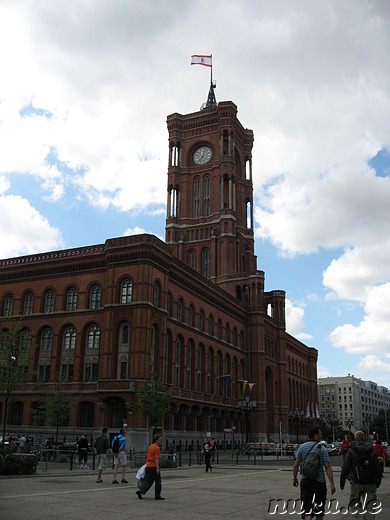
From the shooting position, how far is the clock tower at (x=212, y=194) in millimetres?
80000

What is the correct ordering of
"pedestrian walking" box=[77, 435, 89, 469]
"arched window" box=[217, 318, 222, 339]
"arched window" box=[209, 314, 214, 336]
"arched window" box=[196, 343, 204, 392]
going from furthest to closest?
1. "arched window" box=[217, 318, 222, 339]
2. "arched window" box=[209, 314, 214, 336]
3. "arched window" box=[196, 343, 204, 392]
4. "pedestrian walking" box=[77, 435, 89, 469]

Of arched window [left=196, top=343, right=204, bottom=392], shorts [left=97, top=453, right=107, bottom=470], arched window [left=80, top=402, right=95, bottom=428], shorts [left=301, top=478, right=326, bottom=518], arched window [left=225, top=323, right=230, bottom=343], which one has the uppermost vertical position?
arched window [left=225, top=323, right=230, bottom=343]

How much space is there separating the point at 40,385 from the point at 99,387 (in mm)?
7212

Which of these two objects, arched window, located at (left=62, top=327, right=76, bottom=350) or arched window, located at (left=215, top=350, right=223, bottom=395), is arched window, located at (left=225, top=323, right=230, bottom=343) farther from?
arched window, located at (left=62, top=327, right=76, bottom=350)

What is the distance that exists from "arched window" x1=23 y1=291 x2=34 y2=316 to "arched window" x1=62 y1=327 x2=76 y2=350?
474 centimetres

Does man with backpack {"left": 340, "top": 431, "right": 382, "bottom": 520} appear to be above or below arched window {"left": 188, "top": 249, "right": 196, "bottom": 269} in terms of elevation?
below

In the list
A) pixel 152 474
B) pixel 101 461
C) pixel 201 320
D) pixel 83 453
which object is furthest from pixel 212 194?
pixel 152 474

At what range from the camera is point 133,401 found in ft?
141

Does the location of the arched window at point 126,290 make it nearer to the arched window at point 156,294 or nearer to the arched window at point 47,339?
the arched window at point 156,294

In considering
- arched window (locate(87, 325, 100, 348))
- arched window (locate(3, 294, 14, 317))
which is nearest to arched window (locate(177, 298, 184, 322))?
arched window (locate(87, 325, 100, 348))

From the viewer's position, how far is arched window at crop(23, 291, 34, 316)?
2069 inches

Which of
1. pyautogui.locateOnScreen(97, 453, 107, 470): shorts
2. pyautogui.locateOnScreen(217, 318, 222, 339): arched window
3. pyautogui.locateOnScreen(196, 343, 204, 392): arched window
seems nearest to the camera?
pyautogui.locateOnScreen(97, 453, 107, 470): shorts

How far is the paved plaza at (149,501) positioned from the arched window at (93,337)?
2700 centimetres

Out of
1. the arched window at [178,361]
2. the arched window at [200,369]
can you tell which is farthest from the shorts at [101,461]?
the arched window at [200,369]
